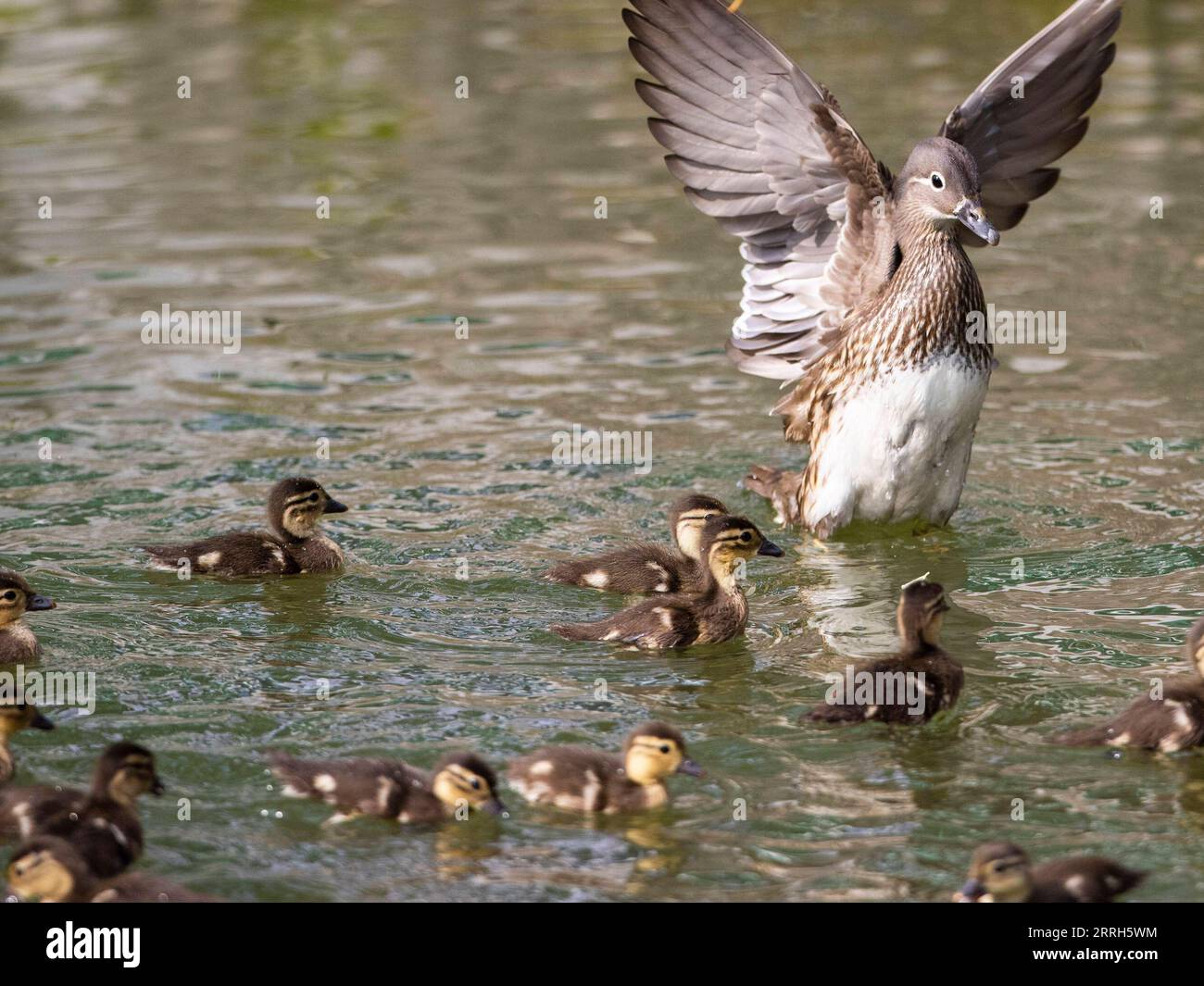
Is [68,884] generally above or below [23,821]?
below

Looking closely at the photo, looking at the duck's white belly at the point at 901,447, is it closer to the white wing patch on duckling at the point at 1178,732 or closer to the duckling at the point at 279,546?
the duckling at the point at 279,546

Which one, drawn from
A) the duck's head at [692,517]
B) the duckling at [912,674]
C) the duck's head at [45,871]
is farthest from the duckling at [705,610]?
the duck's head at [45,871]

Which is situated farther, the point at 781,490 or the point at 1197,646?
the point at 781,490

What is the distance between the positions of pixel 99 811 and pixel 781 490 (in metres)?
4.69

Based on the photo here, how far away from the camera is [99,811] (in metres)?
6.05

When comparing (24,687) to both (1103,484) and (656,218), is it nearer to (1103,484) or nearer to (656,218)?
(1103,484)

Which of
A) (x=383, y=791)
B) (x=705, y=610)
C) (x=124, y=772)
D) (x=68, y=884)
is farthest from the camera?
(x=705, y=610)

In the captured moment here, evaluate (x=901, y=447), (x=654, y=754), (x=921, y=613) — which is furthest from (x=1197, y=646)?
(x=901, y=447)

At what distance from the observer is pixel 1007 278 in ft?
43.3

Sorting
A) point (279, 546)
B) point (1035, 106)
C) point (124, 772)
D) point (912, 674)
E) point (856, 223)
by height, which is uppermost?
point (1035, 106)

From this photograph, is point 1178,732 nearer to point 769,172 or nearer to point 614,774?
point 614,774

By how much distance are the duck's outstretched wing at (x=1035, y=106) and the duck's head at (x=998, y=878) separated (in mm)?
4620

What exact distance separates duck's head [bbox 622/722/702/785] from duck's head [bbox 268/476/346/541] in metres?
2.88

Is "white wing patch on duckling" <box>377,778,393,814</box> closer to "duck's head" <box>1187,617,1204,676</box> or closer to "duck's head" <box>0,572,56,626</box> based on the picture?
"duck's head" <box>0,572,56,626</box>
